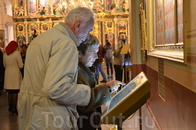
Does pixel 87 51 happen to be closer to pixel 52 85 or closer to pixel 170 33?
pixel 52 85

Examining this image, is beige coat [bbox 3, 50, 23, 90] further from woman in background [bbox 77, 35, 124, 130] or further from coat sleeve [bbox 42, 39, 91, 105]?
coat sleeve [bbox 42, 39, 91, 105]

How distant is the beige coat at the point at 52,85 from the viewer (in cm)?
170

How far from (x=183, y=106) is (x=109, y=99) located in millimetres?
1023

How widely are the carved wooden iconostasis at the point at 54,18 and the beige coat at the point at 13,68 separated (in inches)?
627

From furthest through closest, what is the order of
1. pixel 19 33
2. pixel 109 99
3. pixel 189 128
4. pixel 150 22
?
pixel 19 33
pixel 150 22
pixel 189 128
pixel 109 99

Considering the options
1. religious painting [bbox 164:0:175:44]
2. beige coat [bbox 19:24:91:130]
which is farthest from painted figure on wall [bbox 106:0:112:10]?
beige coat [bbox 19:24:91:130]

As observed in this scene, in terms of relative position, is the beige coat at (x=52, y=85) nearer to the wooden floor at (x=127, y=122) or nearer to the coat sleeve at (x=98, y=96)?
the coat sleeve at (x=98, y=96)

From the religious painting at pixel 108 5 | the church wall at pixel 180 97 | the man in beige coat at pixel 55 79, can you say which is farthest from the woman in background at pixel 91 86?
the religious painting at pixel 108 5

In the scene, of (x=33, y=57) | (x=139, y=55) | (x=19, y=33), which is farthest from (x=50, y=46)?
(x=19, y=33)

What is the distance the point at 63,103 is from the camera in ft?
5.90

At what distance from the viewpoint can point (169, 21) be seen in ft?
11.3

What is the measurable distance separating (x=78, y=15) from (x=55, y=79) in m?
0.58

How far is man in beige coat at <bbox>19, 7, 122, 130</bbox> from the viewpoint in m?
1.70

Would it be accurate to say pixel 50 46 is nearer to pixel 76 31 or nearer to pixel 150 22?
pixel 76 31
